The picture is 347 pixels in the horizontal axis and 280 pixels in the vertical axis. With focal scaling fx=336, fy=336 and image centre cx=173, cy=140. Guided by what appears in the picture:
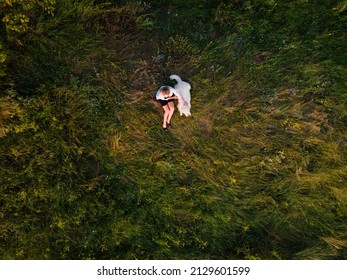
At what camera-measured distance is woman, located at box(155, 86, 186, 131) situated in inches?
220

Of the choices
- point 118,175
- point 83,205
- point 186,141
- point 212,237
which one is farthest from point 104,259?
point 186,141

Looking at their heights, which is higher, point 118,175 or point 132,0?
point 132,0

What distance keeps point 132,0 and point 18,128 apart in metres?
2.88

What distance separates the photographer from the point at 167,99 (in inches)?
222

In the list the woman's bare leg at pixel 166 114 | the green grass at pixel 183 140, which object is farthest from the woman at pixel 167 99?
the green grass at pixel 183 140

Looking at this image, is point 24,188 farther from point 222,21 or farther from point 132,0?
point 222,21

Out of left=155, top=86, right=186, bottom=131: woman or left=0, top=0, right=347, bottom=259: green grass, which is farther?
left=0, top=0, right=347, bottom=259: green grass

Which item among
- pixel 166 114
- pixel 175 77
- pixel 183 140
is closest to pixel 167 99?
pixel 166 114

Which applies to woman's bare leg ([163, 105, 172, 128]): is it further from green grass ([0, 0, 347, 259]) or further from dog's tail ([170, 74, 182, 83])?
dog's tail ([170, 74, 182, 83])

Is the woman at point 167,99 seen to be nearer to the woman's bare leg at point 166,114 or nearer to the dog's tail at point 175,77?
the woman's bare leg at point 166,114

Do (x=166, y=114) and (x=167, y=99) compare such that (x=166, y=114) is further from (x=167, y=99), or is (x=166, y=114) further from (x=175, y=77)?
(x=175, y=77)

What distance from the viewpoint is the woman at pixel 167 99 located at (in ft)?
18.4

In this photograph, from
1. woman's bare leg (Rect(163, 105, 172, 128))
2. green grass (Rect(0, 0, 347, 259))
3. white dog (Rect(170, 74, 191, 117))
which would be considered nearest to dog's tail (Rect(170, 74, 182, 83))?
white dog (Rect(170, 74, 191, 117))

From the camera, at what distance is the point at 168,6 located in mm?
5871
